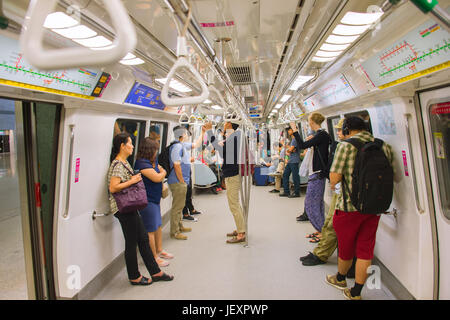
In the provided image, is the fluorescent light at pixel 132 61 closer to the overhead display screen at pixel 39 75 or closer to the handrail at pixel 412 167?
the overhead display screen at pixel 39 75

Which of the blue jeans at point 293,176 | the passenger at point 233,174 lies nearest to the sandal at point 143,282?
the passenger at point 233,174

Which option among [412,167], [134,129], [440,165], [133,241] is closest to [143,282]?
[133,241]

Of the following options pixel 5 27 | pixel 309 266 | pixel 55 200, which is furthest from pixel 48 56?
pixel 309 266

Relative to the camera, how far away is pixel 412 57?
1.91 meters

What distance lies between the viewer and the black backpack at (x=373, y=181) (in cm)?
224

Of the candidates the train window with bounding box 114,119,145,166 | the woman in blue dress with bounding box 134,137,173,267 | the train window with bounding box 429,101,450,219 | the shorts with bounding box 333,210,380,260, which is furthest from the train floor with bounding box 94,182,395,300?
the train window with bounding box 114,119,145,166

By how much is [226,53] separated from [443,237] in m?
2.94

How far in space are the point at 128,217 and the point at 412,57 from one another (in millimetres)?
2926

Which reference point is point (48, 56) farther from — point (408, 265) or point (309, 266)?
point (309, 266)

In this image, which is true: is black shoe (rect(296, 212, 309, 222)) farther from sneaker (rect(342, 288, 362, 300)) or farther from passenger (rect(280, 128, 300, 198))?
sneaker (rect(342, 288, 362, 300))

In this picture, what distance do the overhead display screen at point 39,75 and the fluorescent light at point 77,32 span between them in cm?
27

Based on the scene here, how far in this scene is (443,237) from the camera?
219 centimetres

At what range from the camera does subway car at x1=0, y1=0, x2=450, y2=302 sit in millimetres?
1804
